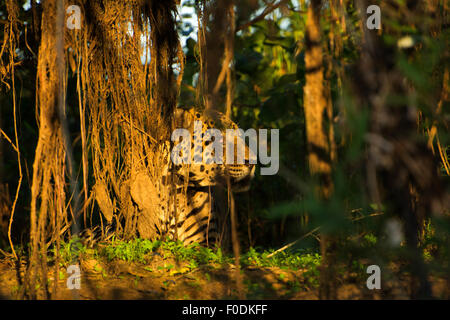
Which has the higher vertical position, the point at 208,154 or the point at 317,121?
the point at 317,121

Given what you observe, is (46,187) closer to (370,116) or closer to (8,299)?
(8,299)

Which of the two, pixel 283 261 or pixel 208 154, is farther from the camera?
pixel 208 154

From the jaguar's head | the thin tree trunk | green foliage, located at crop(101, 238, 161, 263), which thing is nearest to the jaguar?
the jaguar's head

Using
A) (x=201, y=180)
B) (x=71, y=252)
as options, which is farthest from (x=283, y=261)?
(x=71, y=252)

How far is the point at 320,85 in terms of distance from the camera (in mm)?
2715

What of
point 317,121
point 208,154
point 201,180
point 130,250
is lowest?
point 130,250

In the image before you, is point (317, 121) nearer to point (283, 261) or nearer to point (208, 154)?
point (283, 261)

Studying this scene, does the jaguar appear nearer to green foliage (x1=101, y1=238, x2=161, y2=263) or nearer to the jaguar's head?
the jaguar's head

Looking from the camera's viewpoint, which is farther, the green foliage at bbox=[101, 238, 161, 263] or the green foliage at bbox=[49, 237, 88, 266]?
the green foliage at bbox=[101, 238, 161, 263]

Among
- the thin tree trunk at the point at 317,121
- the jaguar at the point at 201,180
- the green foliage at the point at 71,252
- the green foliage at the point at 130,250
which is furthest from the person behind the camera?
the jaguar at the point at 201,180

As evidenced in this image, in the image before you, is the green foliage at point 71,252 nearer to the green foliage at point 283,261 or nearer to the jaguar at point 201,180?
the jaguar at point 201,180

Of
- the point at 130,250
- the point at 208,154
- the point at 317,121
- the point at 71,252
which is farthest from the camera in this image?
the point at 208,154

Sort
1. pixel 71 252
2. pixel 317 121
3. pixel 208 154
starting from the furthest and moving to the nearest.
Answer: pixel 208 154
pixel 71 252
pixel 317 121

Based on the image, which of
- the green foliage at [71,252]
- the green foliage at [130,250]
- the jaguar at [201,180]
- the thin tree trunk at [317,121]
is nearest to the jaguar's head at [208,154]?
the jaguar at [201,180]
